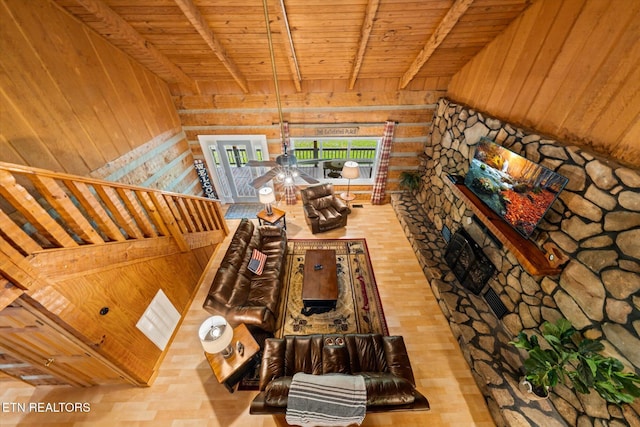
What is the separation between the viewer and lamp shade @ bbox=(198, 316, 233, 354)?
7.71 feet

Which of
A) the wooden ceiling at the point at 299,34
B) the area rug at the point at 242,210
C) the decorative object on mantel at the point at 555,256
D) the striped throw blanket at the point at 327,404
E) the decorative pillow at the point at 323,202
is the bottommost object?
the area rug at the point at 242,210

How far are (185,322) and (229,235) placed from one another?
2.27m

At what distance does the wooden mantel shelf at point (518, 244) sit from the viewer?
2400mm

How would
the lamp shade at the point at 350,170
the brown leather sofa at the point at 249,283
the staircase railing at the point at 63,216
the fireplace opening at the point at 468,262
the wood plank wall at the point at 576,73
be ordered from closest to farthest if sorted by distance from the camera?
the staircase railing at the point at 63,216 < the wood plank wall at the point at 576,73 < the brown leather sofa at the point at 249,283 < the fireplace opening at the point at 468,262 < the lamp shade at the point at 350,170

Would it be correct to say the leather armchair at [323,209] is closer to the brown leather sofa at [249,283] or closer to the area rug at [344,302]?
the area rug at [344,302]

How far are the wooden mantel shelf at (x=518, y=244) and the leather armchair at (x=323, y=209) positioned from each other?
268 cm

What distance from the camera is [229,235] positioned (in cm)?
547

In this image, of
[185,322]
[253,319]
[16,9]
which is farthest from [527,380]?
[16,9]

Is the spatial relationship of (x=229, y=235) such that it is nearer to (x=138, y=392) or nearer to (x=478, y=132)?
(x=138, y=392)

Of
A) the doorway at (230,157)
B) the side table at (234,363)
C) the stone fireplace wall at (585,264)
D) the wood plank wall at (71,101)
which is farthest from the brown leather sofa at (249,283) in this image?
the stone fireplace wall at (585,264)

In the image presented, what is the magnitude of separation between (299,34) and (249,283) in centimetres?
410

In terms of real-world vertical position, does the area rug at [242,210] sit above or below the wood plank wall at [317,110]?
below

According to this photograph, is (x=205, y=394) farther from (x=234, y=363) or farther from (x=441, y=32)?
(x=441, y=32)

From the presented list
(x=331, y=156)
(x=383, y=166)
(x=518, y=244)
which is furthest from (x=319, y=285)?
(x=331, y=156)
